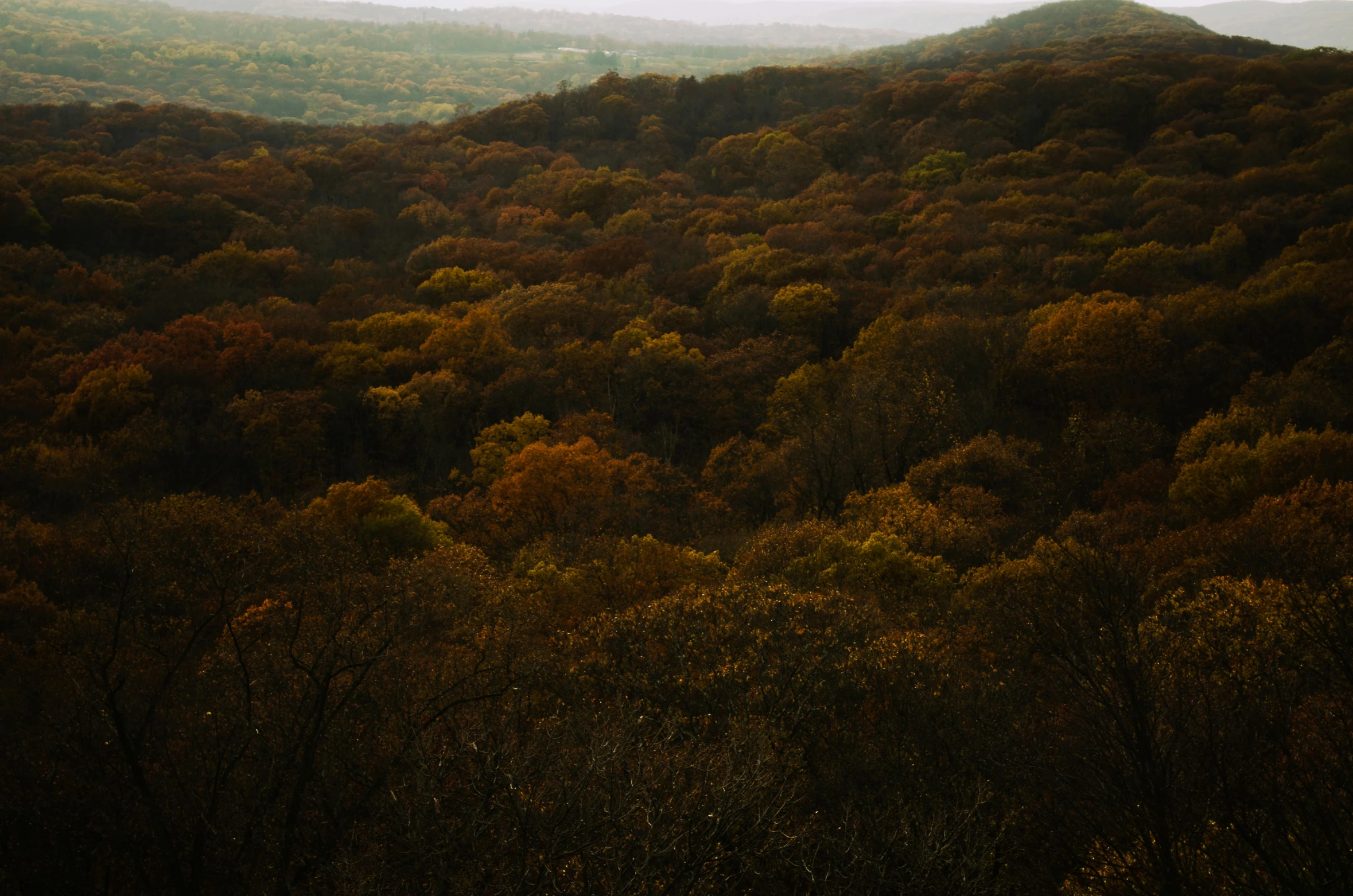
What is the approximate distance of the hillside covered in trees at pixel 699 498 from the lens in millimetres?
12094

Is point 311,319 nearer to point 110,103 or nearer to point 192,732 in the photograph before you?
point 192,732

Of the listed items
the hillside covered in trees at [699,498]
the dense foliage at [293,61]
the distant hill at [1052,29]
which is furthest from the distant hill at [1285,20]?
the dense foliage at [293,61]

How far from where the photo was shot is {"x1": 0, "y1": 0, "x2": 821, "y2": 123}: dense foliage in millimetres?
123188

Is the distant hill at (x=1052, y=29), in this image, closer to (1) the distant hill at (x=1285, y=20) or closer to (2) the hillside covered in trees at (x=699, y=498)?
(1) the distant hill at (x=1285, y=20)

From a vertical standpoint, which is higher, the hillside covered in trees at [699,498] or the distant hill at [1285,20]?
the distant hill at [1285,20]

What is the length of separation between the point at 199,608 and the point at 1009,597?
73.7ft

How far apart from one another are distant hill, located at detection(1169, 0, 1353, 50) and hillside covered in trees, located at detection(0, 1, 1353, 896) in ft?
188

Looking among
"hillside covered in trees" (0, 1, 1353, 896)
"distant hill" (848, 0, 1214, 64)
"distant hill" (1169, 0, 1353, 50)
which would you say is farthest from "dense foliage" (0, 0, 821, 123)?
"distant hill" (1169, 0, 1353, 50)

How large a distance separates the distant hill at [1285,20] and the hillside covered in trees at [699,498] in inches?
2256

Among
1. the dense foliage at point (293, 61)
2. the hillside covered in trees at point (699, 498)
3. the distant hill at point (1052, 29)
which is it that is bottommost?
the hillside covered in trees at point (699, 498)

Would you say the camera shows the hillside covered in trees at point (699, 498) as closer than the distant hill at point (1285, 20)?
Yes

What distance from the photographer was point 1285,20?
6093 inches

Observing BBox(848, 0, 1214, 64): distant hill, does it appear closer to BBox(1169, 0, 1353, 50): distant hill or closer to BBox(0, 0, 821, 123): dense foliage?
BBox(1169, 0, 1353, 50): distant hill

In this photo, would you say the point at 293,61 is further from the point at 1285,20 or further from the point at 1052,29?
the point at 1285,20
